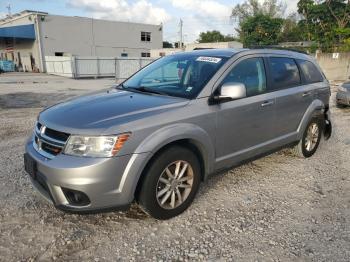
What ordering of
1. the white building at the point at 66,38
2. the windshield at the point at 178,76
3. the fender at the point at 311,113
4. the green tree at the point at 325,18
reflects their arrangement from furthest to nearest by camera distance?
the white building at the point at 66,38
the green tree at the point at 325,18
the fender at the point at 311,113
the windshield at the point at 178,76

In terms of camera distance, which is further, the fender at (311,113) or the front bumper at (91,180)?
the fender at (311,113)

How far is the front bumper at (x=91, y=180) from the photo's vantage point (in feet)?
9.38

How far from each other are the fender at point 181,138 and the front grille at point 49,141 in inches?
27.2

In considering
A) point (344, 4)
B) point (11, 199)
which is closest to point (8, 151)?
point (11, 199)

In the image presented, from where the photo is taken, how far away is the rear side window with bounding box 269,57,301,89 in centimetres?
454

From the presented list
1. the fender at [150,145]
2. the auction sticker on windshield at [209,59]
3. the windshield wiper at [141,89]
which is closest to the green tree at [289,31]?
the auction sticker on windshield at [209,59]

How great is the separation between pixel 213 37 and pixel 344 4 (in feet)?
144

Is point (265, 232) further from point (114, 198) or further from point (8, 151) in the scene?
point (8, 151)

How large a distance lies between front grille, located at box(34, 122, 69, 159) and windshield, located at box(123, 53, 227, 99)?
1251mm

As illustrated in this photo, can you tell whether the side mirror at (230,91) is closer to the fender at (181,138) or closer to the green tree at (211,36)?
the fender at (181,138)

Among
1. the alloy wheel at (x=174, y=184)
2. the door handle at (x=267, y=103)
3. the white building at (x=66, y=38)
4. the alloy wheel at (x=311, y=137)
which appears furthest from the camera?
the white building at (x=66, y=38)

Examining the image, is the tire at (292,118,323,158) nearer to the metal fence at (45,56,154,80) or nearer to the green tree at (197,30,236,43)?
the metal fence at (45,56,154,80)

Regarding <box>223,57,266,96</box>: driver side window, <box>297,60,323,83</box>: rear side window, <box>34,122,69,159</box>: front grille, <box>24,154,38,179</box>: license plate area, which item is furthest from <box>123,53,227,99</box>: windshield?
<box>297,60,323,83</box>: rear side window

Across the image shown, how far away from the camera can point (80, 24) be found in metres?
42.0
